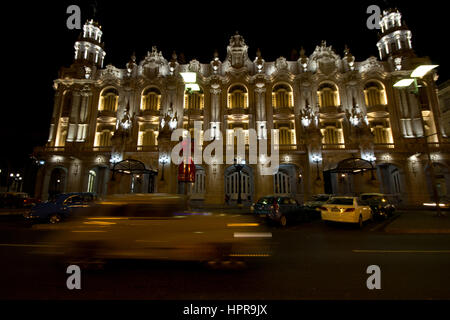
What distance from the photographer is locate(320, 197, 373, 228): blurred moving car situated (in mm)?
10259

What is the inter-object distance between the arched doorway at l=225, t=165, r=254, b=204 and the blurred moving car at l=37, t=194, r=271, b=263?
71.6 feet

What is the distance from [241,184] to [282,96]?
44.6 ft

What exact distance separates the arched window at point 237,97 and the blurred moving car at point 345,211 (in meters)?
20.3

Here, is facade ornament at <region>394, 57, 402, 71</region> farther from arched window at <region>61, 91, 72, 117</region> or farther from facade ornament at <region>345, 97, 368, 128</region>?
arched window at <region>61, 91, 72, 117</region>

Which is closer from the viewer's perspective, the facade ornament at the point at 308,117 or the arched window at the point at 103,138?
the facade ornament at the point at 308,117

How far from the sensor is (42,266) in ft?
15.1

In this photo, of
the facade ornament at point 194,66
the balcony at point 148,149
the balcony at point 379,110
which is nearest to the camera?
the balcony at point 148,149

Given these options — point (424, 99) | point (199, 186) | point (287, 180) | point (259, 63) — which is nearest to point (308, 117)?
point (287, 180)

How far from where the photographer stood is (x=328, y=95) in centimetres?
2856

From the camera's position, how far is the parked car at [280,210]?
1128 centimetres

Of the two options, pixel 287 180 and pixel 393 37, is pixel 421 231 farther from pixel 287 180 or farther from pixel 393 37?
pixel 393 37

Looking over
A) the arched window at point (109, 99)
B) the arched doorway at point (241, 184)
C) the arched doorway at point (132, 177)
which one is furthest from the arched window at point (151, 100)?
the arched doorway at point (241, 184)

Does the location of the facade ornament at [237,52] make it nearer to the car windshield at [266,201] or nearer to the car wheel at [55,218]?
the car windshield at [266,201]
